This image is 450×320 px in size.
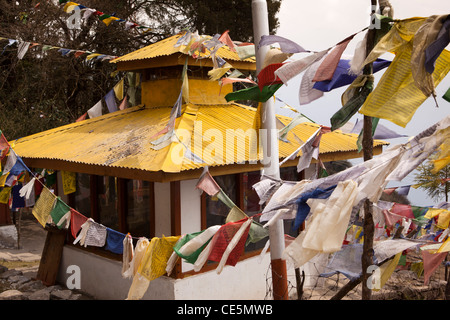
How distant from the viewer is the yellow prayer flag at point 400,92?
3.23m

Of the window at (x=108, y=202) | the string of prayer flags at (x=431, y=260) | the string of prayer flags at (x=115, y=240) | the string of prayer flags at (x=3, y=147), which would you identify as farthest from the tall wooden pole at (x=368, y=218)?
the window at (x=108, y=202)

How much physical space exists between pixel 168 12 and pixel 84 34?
15.2 feet

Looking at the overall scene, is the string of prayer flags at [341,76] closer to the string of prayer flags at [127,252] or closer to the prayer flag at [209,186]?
the prayer flag at [209,186]

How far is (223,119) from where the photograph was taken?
31.1ft

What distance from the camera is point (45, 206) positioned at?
736 centimetres

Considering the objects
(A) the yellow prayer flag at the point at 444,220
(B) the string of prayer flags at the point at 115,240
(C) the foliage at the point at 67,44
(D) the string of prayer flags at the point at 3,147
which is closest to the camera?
(A) the yellow prayer flag at the point at 444,220

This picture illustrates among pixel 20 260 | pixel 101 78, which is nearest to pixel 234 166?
pixel 20 260

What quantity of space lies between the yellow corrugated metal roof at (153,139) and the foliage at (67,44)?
6088 mm

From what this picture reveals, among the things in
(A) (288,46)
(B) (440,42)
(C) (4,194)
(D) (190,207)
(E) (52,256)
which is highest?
(A) (288,46)

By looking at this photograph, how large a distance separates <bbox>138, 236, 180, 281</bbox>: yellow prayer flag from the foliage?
1187 centimetres

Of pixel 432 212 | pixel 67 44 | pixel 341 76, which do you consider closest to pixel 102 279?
pixel 432 212

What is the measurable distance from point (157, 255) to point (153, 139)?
10.9ft

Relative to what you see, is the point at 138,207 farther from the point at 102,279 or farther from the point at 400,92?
the point at 400,92

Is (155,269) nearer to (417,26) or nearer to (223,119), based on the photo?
(417,26)
